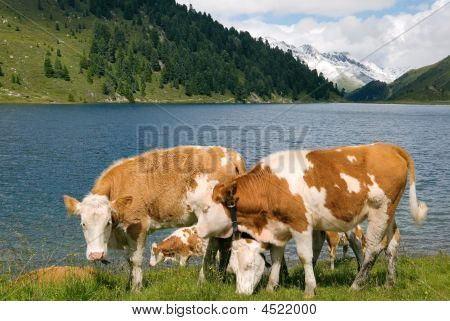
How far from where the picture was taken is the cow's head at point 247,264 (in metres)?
10.2

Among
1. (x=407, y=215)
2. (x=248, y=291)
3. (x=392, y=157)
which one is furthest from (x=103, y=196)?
(x=407, y=215)

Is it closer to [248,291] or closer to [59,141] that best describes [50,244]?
[248,291]

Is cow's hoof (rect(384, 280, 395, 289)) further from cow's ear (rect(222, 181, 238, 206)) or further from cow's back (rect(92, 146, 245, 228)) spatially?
cow's back (rect(92, 146, 245, 228))

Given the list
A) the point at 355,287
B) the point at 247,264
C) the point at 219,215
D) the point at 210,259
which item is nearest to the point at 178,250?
the point at 210,259

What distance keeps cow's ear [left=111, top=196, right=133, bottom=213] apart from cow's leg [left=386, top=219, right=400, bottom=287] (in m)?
6.35

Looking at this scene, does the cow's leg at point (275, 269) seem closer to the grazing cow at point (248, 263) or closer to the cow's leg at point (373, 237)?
the grazing cow at point (248, 263)

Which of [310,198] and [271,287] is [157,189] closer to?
[271,287]

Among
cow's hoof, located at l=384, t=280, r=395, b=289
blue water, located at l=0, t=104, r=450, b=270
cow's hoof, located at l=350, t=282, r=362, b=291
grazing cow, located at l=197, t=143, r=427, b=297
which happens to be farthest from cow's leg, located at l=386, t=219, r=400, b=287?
blue water, located at l=0, t=104, r=450, b=270

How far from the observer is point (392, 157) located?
35.6ft

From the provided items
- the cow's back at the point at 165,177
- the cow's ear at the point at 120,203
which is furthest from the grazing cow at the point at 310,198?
the cow's ear at the point at 120,203

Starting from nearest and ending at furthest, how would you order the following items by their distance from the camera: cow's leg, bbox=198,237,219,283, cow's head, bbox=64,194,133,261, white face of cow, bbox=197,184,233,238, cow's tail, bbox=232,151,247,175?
cow's head, bbox=64,194,133,261, white face of cow, bbox=197,184,233,238, cow's leg, bbox=198,237,219,283, cow's tail, bbox=232,151,247,175

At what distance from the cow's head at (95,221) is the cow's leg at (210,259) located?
2.67 meters

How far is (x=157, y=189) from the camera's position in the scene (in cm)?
1180

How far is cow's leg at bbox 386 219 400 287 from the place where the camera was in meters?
11.4
